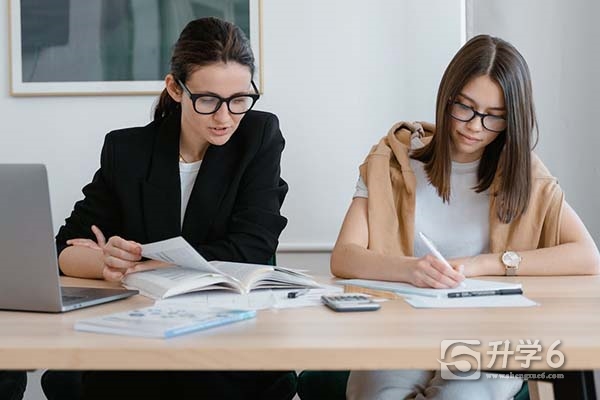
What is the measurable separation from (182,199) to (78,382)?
0.52 meters

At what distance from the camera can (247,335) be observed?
40.4 inches

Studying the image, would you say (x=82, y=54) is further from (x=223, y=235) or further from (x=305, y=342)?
(x=305, y=342)

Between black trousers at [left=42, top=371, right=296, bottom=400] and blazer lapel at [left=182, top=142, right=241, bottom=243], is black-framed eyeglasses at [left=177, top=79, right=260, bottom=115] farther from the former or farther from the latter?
black trousers at [left=42, top=371, right=296, bottom=400]

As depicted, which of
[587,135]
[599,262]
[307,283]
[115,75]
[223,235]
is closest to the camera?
[307,283]

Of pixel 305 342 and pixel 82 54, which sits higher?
pixel 82 54

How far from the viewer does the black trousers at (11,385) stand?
177 centimetres

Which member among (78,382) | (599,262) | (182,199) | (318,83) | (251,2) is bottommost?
(78,382)

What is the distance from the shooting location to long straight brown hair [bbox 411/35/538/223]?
5.88 feet

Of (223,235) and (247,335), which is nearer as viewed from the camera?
(247,335)

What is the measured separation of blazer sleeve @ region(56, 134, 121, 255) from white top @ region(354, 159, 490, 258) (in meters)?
0.59

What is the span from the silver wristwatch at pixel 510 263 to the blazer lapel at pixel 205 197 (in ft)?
2.12

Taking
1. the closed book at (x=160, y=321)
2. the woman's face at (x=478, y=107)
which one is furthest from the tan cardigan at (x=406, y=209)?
the closed book at (x=160, y=321)

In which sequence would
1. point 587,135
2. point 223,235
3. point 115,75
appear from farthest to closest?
point 115,75
point 587,135
point 223,235

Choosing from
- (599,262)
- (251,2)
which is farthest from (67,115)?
(599,262)
